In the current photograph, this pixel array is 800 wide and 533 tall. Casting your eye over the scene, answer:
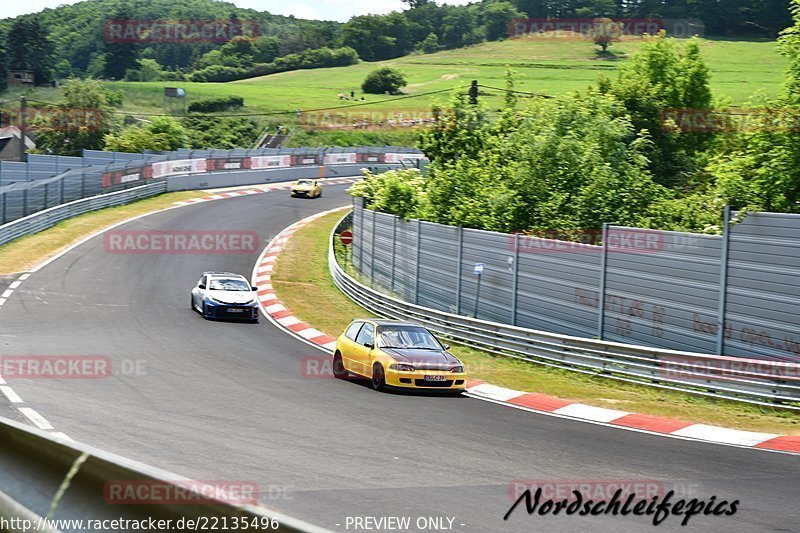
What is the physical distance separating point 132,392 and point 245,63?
187m

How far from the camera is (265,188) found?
6638cm

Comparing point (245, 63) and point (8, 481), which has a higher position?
point (245, 63)

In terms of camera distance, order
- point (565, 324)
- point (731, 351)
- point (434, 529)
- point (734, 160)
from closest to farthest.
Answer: point (434, 529), point (731, 351), point (565, 324), point (734, 160)

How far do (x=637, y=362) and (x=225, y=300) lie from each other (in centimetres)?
1326

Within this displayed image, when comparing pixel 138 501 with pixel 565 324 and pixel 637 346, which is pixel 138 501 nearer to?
pixel 637 346

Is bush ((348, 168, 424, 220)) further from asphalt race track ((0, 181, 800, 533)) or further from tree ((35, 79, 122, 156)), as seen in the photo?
tree ((35, 79, 122, 156))

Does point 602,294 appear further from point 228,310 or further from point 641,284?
point 228,310

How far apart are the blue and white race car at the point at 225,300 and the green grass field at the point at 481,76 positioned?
2906 inches

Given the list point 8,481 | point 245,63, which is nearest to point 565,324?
point 8,481

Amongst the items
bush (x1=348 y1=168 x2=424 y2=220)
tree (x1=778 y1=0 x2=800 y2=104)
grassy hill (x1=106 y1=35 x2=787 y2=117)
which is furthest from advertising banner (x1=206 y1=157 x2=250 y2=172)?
tree (x1=778 y1=0 x2=800 y2=104)

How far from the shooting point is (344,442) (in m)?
12.2

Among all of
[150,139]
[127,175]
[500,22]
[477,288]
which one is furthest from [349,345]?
[500,22]

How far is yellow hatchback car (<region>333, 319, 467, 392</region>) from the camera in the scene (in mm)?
17453

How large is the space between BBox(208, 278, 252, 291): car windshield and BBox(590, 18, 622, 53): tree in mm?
128000
